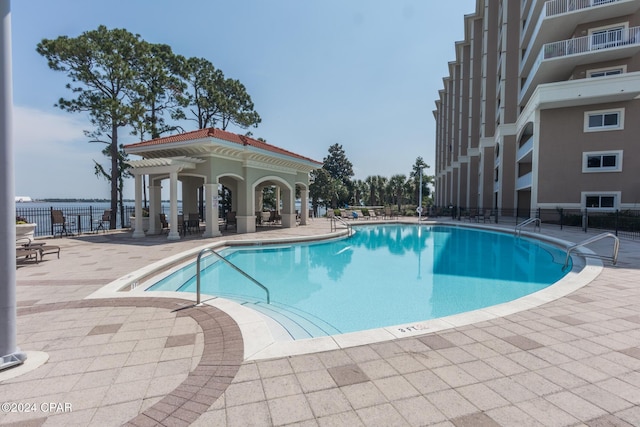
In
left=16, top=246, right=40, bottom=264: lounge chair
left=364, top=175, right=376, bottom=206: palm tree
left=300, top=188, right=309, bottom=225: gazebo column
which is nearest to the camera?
left=16, top=246, right=40, bottom=264: lounge chair

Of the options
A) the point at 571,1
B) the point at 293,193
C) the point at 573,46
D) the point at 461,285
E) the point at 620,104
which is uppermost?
the point at 571,1

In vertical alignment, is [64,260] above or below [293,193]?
below

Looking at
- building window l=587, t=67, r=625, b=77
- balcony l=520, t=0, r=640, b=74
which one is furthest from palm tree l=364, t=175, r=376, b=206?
building window l=587, t=67, r=625, b=77

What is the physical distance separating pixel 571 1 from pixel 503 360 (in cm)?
2502

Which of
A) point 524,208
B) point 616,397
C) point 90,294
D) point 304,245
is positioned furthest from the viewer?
point 524,208

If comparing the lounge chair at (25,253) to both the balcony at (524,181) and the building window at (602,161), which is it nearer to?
the balcony at (524,181)

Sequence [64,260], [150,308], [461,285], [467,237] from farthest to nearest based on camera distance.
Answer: [467,237] < [64,260] < [461,285] < [150,308]

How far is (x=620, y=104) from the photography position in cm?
1872

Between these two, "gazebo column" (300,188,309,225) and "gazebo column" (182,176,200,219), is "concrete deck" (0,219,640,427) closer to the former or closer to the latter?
"gazebo column" (182,176,200,219)

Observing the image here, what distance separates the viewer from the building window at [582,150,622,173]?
18.7 m

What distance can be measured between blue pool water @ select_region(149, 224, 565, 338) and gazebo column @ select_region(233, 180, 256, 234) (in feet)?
13.1

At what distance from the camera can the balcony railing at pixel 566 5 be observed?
18422 mm

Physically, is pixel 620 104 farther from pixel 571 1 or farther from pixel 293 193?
pixel 293 193

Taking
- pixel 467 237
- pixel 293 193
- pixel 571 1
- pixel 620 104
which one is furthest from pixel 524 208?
pixel 293 193
